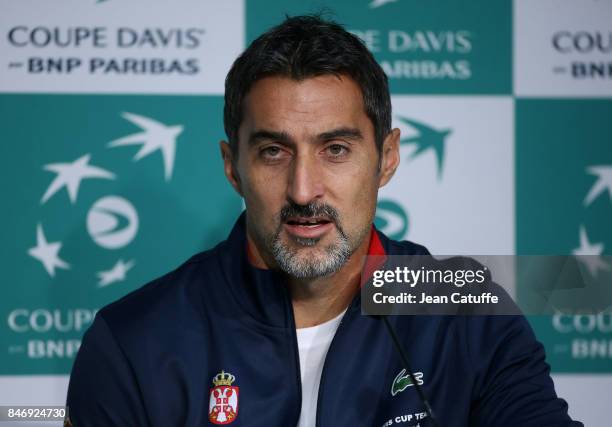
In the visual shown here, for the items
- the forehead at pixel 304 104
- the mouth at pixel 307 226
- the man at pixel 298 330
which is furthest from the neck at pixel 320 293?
the forehead at pixel 304 104

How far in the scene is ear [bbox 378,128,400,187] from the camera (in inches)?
54.2

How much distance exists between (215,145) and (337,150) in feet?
2.14

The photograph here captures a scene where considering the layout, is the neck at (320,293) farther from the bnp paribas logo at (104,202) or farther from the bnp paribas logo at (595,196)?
the bnp paribas logo at (595,196)

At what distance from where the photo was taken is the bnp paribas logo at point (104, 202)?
5.91 ft

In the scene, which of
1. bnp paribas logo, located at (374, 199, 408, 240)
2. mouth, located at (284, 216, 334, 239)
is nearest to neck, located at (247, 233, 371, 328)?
mouth, located at (284, 216, 334, 239)

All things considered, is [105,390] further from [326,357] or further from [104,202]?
[104,202]

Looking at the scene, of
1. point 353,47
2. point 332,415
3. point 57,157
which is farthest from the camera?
point 57,157

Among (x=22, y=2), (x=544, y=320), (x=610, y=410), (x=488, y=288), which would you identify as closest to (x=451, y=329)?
(x=488, y=288)

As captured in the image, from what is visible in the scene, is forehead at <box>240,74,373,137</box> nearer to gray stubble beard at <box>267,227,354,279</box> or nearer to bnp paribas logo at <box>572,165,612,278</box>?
gray stubble beard at <box>267,227,354,279</box>

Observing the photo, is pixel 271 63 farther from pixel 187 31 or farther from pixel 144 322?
pixel 187 31

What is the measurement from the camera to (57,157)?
1.81 metres

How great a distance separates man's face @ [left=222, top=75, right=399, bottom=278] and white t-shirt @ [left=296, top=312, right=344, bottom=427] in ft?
0.44

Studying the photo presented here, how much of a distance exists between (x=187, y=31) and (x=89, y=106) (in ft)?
0.96

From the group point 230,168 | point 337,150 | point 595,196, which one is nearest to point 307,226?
point 337,150
